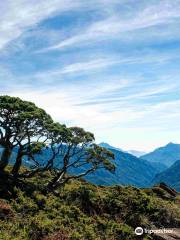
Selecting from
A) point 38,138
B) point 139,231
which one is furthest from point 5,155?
point 139,231

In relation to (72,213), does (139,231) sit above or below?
below

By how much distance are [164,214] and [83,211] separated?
11.3 meters

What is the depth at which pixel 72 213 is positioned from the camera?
43.2 m

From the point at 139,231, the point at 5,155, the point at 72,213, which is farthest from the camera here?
the point at 5,155

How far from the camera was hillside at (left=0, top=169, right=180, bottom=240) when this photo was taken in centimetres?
3478

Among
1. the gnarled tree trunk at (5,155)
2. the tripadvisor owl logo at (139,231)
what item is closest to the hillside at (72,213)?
the tripadvisor owl logo at (139,231)

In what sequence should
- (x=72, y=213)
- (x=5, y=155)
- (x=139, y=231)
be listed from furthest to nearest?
(x=5, y=155)
(x=72, y=213)
(x=139, y=231)

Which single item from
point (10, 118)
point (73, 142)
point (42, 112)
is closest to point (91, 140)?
point (73, 142)

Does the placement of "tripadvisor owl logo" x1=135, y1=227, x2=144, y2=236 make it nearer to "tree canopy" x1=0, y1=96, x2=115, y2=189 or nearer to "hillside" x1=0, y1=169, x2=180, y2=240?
"hillside" x1=0, y1=169, x2=180, y2=240

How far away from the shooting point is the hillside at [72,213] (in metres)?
34.8

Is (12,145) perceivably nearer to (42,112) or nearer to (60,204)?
(42,112)

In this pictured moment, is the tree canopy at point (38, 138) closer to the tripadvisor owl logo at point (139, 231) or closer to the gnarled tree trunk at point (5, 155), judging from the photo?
the gnarled tree trunk at point (5, 155)

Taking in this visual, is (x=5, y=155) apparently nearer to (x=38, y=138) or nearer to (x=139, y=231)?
(x=38, y=138)

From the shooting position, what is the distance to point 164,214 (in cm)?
4862
